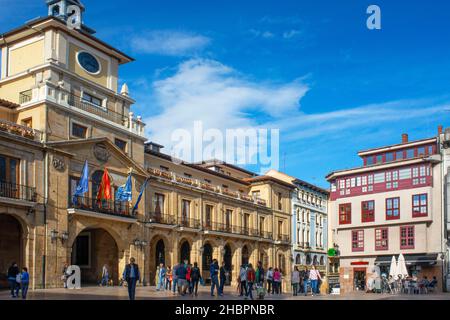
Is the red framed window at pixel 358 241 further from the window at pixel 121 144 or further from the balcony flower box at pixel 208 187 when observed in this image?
the window at pixel 121 144

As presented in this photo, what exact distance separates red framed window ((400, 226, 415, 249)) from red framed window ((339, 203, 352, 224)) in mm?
5380

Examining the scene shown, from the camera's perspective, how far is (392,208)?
51.7m

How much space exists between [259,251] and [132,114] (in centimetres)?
2443

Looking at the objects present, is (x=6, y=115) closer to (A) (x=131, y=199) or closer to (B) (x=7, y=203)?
(B) (x=7, y=203)

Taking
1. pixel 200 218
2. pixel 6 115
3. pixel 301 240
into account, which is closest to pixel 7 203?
pixel 6 115

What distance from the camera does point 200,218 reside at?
52375 millimetres

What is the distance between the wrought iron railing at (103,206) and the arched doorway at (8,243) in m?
3.60

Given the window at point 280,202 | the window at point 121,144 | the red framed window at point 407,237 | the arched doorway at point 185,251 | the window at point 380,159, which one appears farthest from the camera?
the window at point 280,202

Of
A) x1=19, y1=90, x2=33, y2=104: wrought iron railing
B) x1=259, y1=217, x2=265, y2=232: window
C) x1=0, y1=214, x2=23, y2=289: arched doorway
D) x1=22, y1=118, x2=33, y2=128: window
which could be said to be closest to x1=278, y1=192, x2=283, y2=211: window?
x1=259, y1=217, x2=265, y2=232: window

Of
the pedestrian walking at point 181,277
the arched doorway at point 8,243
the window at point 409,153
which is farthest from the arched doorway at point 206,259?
the pedestrian walking at point 181,277

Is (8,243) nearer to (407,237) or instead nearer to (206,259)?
(206,259)

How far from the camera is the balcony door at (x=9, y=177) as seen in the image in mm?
32375

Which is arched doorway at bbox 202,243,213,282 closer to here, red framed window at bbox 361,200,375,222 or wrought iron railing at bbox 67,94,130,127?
red framed window at bbox 361,200,375,222

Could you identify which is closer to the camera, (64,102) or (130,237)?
(64,102)
